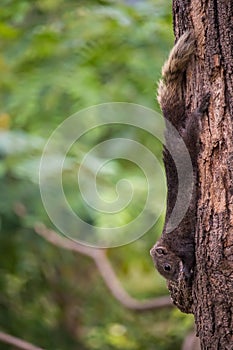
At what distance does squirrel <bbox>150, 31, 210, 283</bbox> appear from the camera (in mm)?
1952

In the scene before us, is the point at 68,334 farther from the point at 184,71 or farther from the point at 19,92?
the point at 184,71

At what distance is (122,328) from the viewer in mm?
5078

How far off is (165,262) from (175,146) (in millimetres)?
299

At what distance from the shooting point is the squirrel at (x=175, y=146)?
6.40ft

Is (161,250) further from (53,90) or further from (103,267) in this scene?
(103,267)

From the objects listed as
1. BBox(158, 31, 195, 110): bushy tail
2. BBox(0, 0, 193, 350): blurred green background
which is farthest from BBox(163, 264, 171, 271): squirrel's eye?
BBox(0, 0, 193, 350): blurred green background

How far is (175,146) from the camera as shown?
2025 mm

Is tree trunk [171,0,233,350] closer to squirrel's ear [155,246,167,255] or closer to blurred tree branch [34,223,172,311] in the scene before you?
squirrel's ear [155,246,167,255]

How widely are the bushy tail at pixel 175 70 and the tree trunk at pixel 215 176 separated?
3 centimetres

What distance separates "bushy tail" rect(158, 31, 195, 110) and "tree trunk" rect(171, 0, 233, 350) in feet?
0.08

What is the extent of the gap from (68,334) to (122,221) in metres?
1.83

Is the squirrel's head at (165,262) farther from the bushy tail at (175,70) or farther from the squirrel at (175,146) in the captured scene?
the bushy tail at (175,70)

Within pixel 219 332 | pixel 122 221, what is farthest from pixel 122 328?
pixel 219 332

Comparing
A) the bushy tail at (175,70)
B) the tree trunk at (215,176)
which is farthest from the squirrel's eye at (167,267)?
the bushy tail at (175,70)
